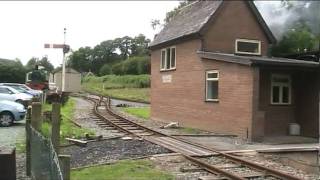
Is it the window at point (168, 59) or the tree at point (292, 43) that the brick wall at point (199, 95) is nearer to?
the window at point (168, 59)

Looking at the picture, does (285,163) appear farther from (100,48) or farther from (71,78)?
(100,48)

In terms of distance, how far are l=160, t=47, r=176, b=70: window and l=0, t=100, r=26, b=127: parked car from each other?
8067 mm

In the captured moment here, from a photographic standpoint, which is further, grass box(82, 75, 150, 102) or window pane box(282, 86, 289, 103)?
grass box(82, 75, 150, 102)

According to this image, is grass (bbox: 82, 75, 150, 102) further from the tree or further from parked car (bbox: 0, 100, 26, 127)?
parked car (bbox: 0, 100, 26, 127)

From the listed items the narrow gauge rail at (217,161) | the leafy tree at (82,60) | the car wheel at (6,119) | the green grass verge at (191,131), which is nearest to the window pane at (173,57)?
the green grass verge at (191,131)

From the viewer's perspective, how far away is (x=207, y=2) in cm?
2616

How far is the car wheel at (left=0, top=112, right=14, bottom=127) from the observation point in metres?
22.0

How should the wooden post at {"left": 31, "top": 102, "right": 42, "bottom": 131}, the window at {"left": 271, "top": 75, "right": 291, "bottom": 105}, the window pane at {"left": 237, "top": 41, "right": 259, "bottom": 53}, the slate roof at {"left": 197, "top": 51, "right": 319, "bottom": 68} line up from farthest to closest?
the window pane at {"left": 237, "top": 41, "right": 259, "bottom": 53}
the window at {"left": 271, "top": 75, "right": 291, "bottom": 105}
the slate roof at {"left": 197, "top": 51, "right": 319, "bottom": 68}
the wooden post at {"left": 31, "top": 102, "right": 42, "bottom": 131}

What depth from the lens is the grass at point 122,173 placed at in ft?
35.0

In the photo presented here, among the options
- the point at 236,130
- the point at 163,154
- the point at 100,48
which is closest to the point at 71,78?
the point at 236,130

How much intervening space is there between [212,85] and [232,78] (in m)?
2.20

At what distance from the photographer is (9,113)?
2217cm

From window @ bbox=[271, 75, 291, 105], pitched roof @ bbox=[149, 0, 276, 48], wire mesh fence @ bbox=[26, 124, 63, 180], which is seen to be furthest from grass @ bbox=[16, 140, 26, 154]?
window @ bbox=[271, 75, 291, 105]

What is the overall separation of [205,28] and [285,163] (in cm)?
1045
